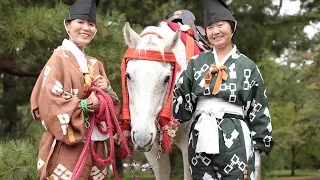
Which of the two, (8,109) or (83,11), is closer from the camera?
(83,11)

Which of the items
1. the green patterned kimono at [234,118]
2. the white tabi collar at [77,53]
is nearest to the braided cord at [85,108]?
the white tabi collar at [77,53]

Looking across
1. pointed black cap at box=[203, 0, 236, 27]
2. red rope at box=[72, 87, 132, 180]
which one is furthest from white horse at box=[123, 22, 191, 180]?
pointed black cap at box=[203, 0, 236, 27]

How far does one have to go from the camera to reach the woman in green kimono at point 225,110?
7.48ft

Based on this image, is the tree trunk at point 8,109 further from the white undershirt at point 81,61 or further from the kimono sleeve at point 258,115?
the kimono sleeve at point 258,115

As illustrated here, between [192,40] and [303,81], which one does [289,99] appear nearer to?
[303,81]

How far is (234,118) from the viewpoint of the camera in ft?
7.63

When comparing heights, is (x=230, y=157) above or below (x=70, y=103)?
below

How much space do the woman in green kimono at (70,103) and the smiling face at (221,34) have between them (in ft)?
2.13

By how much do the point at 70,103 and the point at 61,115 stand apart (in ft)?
0.24

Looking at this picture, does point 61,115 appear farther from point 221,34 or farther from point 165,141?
point 221,34

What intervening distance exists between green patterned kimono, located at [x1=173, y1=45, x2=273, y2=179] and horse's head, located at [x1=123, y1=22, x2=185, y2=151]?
0.19m

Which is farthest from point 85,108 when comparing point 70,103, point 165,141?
point 165,141

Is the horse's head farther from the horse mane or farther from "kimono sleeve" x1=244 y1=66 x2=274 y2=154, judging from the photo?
"kimono sleeve" x1=244 y1=66 x2=274 y2=154

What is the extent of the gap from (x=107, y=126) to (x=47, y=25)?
1146 mm
